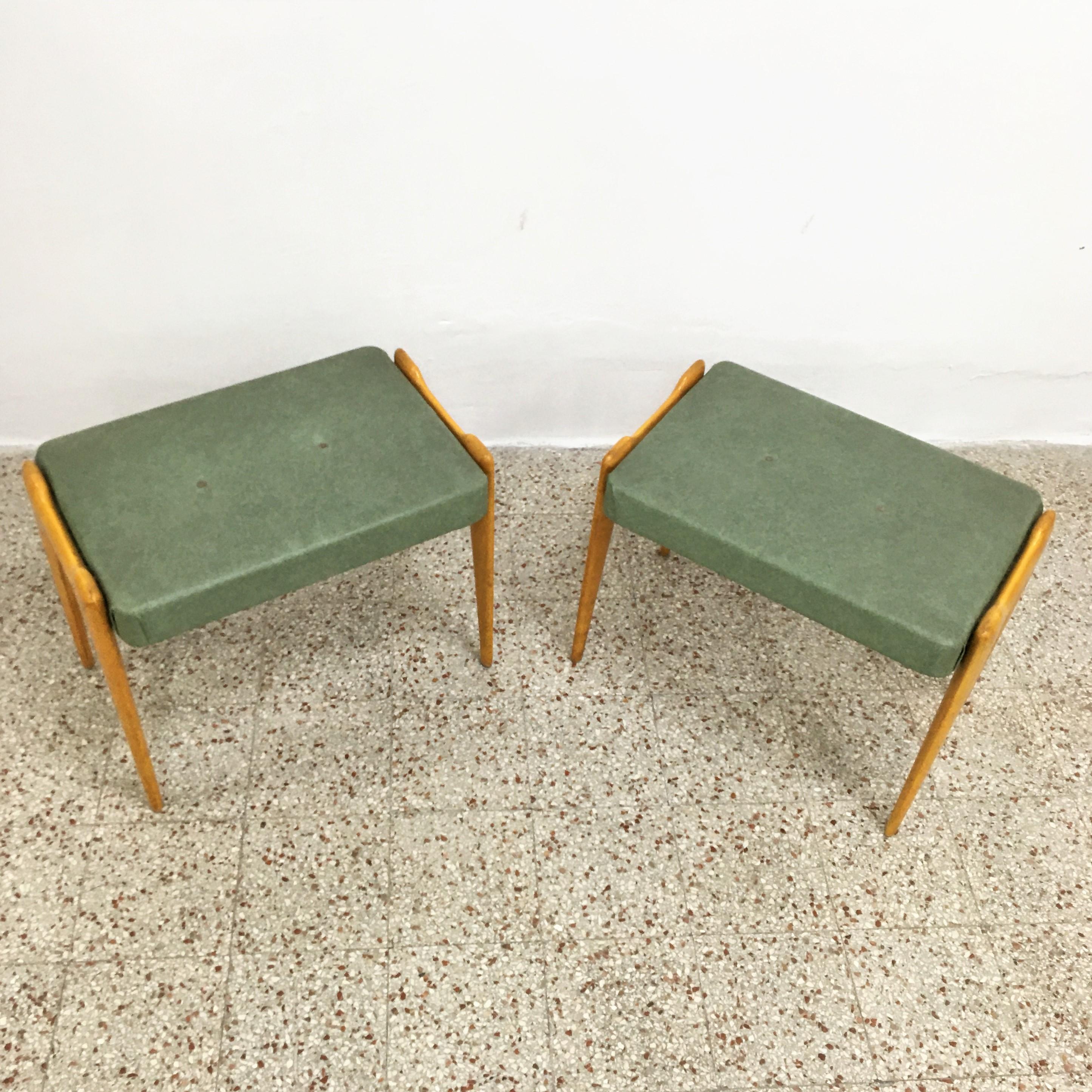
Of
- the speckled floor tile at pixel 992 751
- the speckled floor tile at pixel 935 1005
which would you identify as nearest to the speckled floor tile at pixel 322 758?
the speckled floor tile at pixel 935 1005

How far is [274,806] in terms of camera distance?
1.72 metres

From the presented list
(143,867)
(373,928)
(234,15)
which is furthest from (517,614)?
(234,15)

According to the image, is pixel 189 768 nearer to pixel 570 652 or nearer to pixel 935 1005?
pixel 570 652

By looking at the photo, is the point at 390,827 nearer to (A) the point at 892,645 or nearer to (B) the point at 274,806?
(B) the point at 274,806

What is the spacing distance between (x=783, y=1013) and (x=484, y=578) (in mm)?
859

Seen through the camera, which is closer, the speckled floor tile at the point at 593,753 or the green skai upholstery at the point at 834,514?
the green skai upholstery at the point at 834,514

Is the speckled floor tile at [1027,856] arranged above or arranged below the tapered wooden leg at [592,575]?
below

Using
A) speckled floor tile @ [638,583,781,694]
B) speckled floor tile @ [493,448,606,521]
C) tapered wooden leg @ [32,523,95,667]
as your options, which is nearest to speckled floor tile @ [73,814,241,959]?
tapered wooden leg @ [32,523,95,667]

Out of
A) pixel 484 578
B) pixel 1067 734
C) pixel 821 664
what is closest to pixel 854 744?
pixel 821 664

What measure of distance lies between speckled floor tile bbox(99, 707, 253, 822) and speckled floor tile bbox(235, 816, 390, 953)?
9 cm

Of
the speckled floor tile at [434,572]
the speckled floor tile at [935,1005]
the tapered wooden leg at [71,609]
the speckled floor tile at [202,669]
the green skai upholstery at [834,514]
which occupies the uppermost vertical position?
the green skai upholstery at [834,514]

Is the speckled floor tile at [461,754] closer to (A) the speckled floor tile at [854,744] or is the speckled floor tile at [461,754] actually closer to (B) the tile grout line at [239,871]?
(B) the tile grout line at [239,871]

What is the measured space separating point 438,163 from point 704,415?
67 cm

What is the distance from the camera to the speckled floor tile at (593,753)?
5.80 ft
